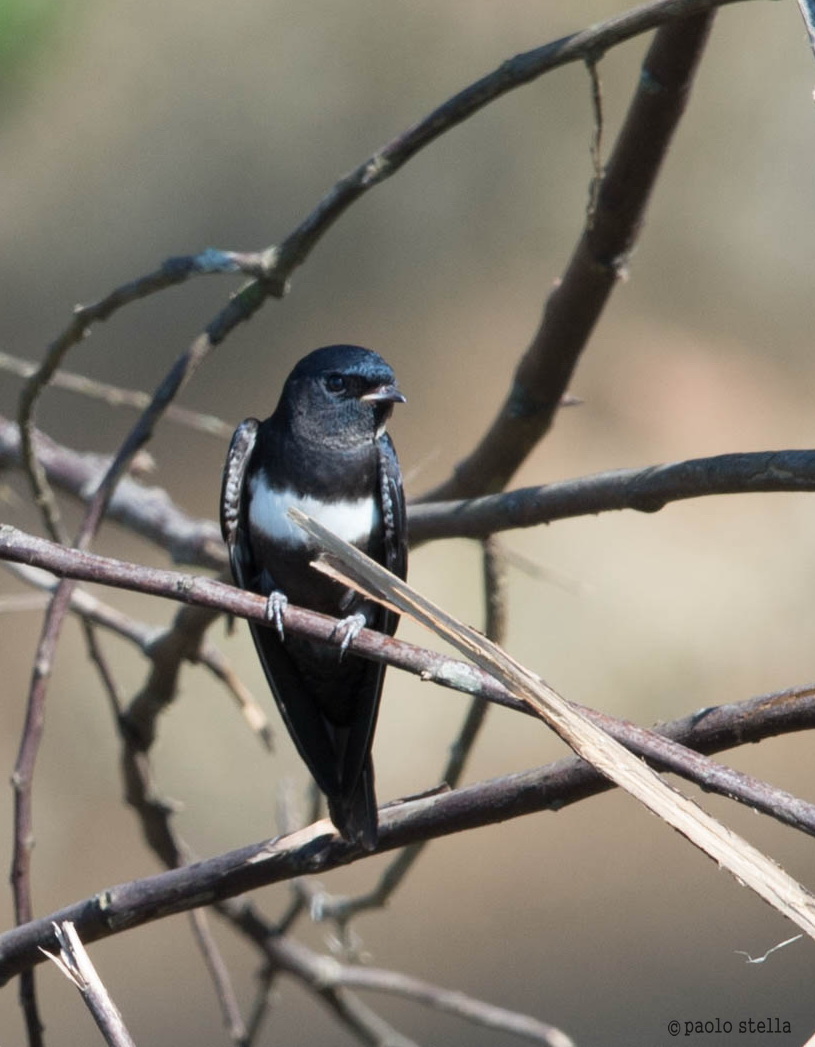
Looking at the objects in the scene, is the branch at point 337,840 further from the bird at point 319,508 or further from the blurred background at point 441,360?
the blurred background at point 441,360

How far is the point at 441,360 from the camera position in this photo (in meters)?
5.87

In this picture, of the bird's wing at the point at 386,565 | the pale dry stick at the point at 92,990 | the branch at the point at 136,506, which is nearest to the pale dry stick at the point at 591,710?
the pale dry stick at the point at 92,990

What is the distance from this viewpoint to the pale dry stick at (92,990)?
56.7 inches

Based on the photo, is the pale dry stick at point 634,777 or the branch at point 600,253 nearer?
the pale dry stick at point 634,777

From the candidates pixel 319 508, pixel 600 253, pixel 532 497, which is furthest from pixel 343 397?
pixel 532 497

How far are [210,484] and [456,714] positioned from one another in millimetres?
1477

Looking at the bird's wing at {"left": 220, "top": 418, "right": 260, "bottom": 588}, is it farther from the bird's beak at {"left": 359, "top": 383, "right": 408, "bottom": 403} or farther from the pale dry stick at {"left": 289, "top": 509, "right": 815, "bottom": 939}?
the pale dry stick at {"left": 289, "top": 509, "right": 815, "bottom": 939}

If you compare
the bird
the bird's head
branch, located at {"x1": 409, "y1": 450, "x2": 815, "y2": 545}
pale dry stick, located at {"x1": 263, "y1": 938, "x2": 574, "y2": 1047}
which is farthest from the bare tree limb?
pale dry stick, located at {"x1": 263, "y1": 938, "x2": 574, "y2": 1047}

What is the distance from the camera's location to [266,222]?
231 inches

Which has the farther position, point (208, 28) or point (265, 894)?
point (208, 28)

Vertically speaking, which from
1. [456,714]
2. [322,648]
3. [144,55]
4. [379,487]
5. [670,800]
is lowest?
[670,800]

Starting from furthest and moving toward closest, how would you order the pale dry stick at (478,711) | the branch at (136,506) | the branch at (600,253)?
the branch at (136,506) < the pale dry stick at (478,711) < the branch at (600,253)

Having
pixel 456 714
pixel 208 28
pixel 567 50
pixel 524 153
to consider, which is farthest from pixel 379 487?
pixel 208 28

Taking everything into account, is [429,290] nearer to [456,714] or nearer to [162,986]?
[456,714]
